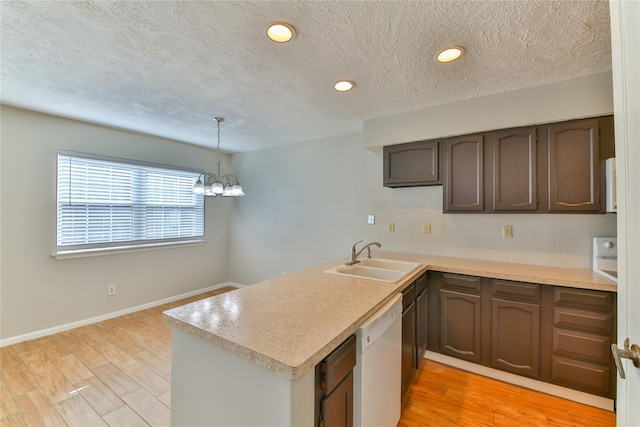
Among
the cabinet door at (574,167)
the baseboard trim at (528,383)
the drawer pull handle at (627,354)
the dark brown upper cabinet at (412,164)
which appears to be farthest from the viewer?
the dark brown upper cabinet at (412,164)

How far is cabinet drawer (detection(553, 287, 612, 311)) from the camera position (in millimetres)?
1799

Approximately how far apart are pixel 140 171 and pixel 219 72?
2.46 meters

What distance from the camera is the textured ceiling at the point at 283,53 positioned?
137cm

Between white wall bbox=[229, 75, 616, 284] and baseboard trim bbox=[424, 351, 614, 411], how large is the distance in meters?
0.98

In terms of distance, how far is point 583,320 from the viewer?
187 centimetres

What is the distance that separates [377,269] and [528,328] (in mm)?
1208

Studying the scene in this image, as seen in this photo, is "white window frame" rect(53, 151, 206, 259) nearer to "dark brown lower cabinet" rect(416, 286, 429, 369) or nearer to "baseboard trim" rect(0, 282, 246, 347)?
"baseboard trim" rect(0, 282, 246, 347)

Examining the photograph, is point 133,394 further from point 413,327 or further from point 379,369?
point 413,327

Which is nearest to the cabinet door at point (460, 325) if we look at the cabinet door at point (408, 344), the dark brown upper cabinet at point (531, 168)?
the cabinet door at point (408, 344)

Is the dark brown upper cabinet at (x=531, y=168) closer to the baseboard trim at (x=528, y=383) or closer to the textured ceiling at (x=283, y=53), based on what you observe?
the textured ceiling at (x=283, y=53)

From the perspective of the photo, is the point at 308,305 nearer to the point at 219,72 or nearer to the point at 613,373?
the point at 219,72

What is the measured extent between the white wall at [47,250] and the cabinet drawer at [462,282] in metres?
3.76

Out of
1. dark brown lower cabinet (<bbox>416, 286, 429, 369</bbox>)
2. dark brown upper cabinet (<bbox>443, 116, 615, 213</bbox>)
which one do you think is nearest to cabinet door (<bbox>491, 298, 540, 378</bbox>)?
dark brown lower cabinet (<bbox>416, 286, 429, 369</bbox>)

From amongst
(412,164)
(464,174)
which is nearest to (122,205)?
(412,164)
